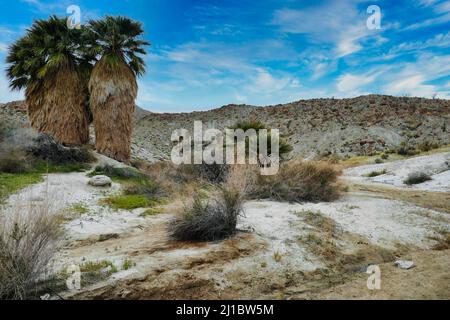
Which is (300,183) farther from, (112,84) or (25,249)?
(112,84)

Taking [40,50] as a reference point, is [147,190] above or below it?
below

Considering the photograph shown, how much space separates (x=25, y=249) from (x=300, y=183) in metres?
7.34

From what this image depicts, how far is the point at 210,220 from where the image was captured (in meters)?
5.48

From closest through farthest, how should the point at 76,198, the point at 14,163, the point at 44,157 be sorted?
1. the point at 76,198
2. the point at 14,163
3. the point at 44,157

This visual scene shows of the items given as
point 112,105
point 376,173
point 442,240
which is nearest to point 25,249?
point 442,240

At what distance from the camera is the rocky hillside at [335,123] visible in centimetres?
3047

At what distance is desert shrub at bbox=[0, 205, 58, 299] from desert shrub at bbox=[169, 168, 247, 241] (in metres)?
2.07

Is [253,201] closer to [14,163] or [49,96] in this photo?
[14,163]

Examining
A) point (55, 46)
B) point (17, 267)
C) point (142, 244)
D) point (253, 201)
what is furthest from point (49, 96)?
point (17, 267)

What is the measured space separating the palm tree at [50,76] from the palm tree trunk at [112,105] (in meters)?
1.02

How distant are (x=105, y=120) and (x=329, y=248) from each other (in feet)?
44.6

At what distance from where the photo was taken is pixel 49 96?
15.4 metres

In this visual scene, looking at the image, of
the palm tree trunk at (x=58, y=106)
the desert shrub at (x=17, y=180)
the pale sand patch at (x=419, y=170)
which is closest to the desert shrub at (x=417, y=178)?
the pale sand patch at (x=419, y=170)

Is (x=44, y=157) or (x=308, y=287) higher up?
(x=44, y=157)
